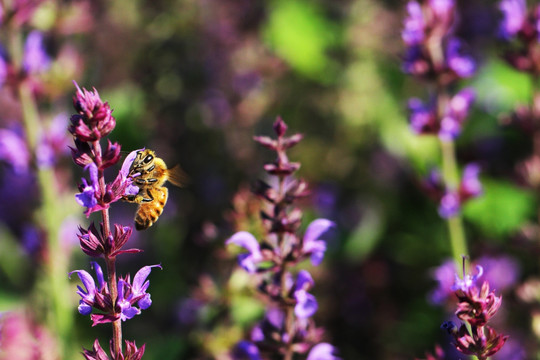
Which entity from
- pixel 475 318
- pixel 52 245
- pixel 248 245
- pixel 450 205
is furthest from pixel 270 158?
pixel 475 318

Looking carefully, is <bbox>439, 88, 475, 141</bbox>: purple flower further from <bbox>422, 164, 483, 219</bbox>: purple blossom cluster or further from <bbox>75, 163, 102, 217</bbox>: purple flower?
<bbox>75, 163, 102, 217</bbox>: purple flower

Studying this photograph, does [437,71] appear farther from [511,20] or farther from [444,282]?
[444,282]

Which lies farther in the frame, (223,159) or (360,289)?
(223,159)

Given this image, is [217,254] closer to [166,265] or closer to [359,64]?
[166,265]

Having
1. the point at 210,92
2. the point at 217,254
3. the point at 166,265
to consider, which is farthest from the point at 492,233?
the point at 210,92

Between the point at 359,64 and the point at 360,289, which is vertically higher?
the point at 359,64

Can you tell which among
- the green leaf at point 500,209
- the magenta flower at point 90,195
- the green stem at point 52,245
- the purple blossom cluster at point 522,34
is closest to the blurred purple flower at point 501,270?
the green leaf at point 500,209

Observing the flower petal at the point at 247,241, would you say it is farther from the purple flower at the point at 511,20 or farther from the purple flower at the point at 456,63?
the purple flower at the point at 511,20
